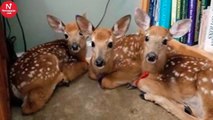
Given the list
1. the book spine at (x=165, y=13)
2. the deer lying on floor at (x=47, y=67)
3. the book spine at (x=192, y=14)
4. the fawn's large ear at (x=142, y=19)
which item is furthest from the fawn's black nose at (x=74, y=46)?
the book spine at (x=192, y=14)

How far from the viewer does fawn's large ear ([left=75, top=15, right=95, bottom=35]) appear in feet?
6.21

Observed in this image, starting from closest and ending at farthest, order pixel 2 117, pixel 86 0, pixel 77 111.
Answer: pixel 2 117 < pixel 77 111 < pixel 86 0

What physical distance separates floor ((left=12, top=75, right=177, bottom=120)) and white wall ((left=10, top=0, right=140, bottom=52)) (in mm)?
485

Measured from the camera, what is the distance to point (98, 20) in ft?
7.98

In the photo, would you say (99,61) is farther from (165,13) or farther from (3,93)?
(165,13)

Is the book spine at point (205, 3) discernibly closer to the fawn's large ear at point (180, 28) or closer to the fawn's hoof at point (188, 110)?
the fawn's large ear at point (180, 28)

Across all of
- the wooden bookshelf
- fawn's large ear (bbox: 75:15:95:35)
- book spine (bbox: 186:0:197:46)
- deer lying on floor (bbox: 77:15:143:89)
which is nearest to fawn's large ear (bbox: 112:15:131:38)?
deer lying on floor (bbox: 77:15:143:89)

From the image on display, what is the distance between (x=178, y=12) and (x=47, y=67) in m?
0.85

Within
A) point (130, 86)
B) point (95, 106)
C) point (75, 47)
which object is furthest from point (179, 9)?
point (95, 106)

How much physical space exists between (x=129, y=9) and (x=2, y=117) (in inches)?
50.4

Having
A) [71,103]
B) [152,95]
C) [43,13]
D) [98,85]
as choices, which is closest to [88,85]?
[98,85]

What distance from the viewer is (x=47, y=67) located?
187 centimetres

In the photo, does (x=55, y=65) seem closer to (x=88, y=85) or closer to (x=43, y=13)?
(x=88, y=85)

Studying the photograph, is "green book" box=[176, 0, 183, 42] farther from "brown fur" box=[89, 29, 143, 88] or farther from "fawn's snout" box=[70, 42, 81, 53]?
"fawn's snout" box=[70, 42, 81, 53]
